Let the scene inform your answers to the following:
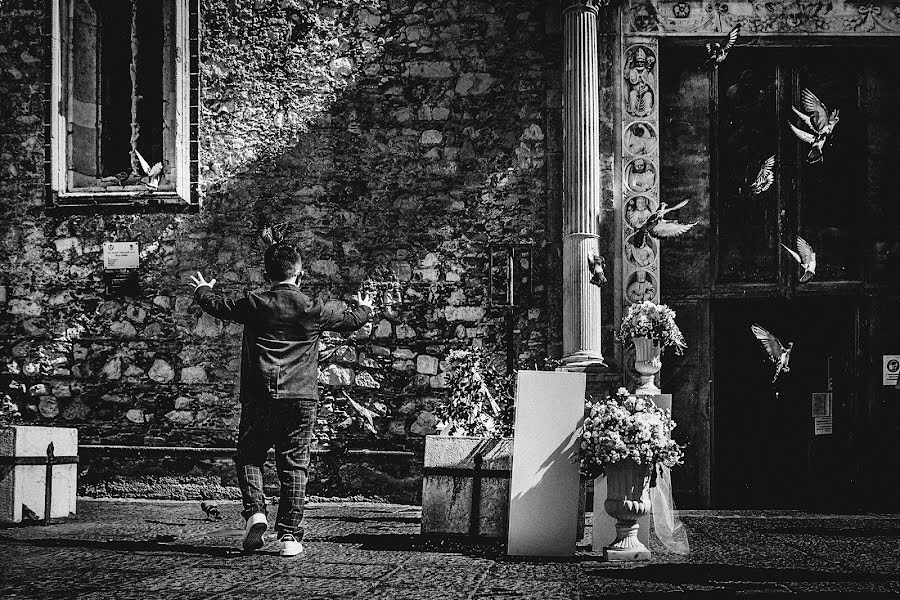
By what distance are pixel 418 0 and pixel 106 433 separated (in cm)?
545

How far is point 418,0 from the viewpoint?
34.9ft

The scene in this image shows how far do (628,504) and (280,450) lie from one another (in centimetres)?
225

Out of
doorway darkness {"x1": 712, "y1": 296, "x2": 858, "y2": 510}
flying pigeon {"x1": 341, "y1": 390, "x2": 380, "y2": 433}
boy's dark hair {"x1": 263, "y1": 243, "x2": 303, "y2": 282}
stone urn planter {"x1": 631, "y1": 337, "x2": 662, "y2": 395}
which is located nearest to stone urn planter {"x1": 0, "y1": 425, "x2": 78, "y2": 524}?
flying pigeon {"x1": 341, "y1": 390, "x2": 380, "y2": 433}

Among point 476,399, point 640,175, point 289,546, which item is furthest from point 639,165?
point 289,546

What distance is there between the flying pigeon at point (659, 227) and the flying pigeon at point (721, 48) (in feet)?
4.86

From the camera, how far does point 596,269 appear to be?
9.67m

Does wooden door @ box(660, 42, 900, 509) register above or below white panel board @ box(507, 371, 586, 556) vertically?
above

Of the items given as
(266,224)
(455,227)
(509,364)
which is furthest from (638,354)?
(266,224)

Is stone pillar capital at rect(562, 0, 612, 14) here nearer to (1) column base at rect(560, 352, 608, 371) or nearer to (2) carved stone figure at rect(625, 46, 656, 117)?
(2) carved stone figure at rect(625, 46, 656, 117)

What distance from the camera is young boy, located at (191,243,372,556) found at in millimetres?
6531

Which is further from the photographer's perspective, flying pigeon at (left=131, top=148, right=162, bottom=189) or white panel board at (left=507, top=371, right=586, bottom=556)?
flying pigeon at (left=131, top=148, right=162, bottom=189)

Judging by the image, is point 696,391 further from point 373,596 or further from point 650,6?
point 373,596

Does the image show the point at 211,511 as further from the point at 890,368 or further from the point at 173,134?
the point at 890,368

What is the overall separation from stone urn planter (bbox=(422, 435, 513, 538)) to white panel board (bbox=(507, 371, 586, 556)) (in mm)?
506
